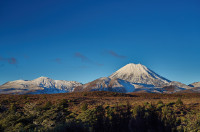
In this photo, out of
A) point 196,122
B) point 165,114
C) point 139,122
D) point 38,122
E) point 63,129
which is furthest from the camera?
point 165,114

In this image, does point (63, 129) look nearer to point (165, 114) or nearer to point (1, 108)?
point (165, 114)

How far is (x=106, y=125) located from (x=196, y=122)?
12527 millimetres

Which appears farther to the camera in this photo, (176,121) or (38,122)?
(176,121)

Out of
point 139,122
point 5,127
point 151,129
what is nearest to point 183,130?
point 151,129

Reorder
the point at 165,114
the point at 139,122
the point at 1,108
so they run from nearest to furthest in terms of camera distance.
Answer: the point at 139,122 < the point at 165,114 < the point at 1,108

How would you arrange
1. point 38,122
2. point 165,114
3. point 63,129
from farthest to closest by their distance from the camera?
point 165,114, point 38,122, point 63,129

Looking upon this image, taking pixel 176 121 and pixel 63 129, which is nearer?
pixel 63 129

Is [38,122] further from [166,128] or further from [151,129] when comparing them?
[166,128]

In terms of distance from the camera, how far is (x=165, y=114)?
2823 centimetres

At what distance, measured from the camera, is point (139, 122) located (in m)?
25.3

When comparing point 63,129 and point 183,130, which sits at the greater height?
point 63,129

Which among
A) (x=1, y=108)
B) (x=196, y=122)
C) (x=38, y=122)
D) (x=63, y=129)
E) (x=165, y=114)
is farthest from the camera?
(x=1, y=108)

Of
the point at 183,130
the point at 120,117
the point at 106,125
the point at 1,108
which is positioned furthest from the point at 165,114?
the point at 1,108

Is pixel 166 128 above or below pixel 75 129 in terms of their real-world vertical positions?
below
